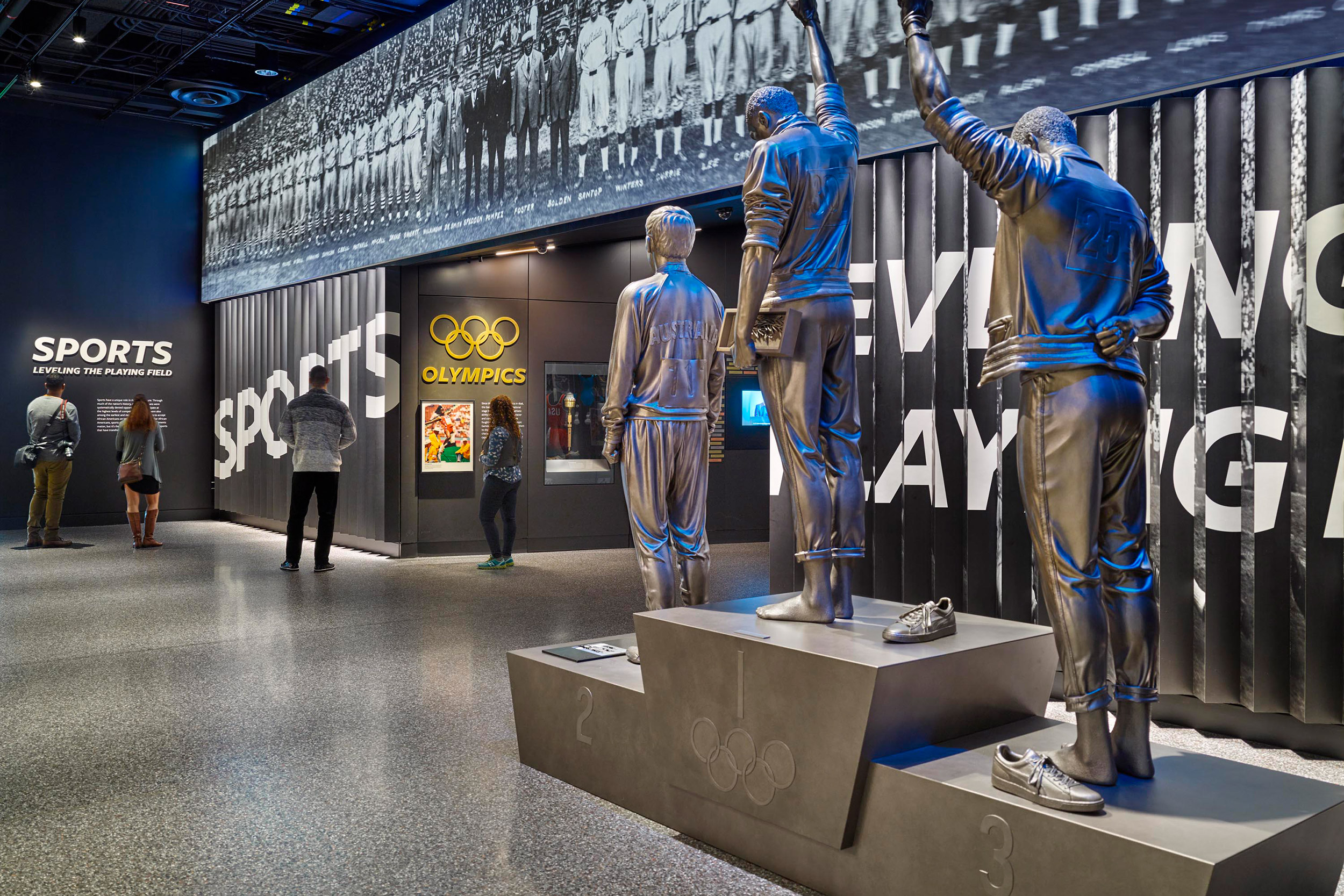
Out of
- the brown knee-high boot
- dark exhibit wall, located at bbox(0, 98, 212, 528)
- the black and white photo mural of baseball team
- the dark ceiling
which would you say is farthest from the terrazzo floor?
the dark ceiling

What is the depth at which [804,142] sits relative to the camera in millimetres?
3342

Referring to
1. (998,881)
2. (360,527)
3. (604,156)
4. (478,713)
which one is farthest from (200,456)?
(998,881)

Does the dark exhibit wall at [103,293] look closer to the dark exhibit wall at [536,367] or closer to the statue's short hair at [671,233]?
the dark exhibit wall at [536,367]

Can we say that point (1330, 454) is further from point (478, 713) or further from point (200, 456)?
point (200, 456)

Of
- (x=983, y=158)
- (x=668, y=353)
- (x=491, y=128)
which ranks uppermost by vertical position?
(x=491, y=128)

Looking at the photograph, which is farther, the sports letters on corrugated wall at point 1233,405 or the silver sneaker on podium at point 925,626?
the sports letters on corrugated wall at point 1233,405

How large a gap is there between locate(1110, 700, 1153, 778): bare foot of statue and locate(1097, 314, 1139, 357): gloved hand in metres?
0.86

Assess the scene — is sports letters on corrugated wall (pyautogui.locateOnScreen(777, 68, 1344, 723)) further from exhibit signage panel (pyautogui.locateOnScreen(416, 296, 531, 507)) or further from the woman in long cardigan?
the woman in long cardigan

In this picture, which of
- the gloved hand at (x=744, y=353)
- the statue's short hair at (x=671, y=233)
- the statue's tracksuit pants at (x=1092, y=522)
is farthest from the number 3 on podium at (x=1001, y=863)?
the statue's short hair at (x=671, y=233)

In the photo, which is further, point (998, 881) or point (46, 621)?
point (46, 621)

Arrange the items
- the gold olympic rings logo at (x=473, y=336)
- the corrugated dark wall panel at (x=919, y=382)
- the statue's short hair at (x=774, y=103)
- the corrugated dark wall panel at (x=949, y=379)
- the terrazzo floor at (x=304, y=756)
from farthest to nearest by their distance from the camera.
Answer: the gold olympic rings logo at (x=473, y=336) → the corrugated dark wall panel at (x=919, y=382) → the corrugated dark wall panel at (x=949, y=379) → the statue's short hair at (x=774, y=103) → the terrazzo floor at (x=304, y=756)

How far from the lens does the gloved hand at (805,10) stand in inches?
131

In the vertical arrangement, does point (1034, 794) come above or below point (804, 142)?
below

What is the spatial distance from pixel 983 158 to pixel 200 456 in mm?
14612
